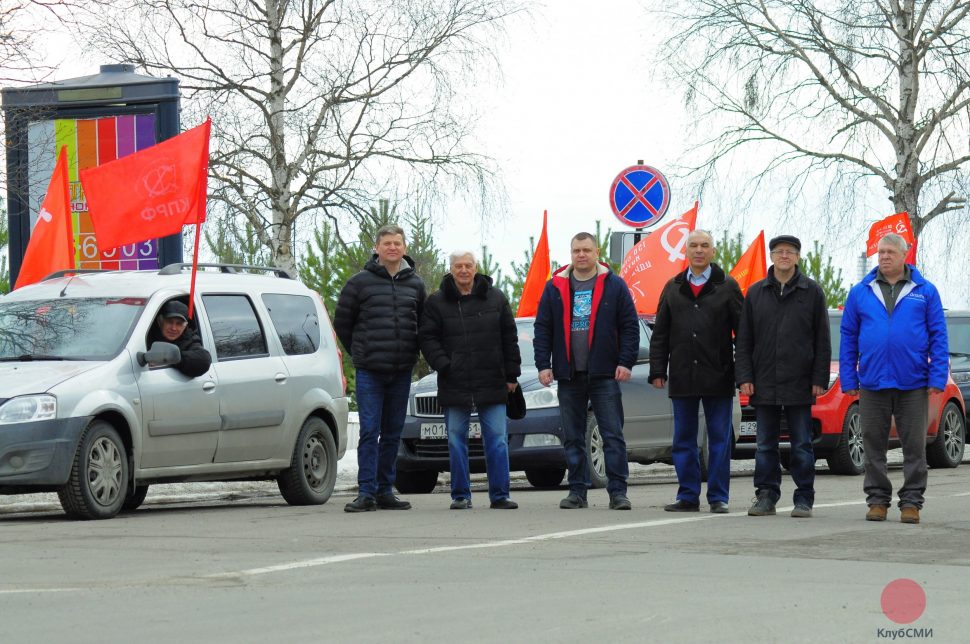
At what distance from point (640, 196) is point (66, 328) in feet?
26.5

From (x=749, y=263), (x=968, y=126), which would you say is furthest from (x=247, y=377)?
(x=968, y=126)

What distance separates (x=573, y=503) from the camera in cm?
Result: 1236

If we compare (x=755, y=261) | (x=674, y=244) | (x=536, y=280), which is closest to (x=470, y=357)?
(x=674, y=244)

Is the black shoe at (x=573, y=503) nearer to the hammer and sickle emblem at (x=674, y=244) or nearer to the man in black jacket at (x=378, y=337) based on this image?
the man in black jacket at (x=378, y=337)

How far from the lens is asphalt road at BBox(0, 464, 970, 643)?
6469mm

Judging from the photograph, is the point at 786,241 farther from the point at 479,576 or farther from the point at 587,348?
the point at 479,576

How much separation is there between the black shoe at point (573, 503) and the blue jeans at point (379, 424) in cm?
130

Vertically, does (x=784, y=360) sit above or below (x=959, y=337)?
below

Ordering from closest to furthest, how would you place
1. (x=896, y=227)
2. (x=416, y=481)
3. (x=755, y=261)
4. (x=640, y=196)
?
1. (x=416, y=481)
2. (x=640, y=196)
3. (x=755, y=261)
4. (x=896, y=227)

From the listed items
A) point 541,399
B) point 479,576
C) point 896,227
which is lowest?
point 479,576

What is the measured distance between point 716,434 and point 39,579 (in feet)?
18.1

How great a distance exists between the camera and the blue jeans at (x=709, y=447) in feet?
39.4

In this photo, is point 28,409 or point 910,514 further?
point 28,409

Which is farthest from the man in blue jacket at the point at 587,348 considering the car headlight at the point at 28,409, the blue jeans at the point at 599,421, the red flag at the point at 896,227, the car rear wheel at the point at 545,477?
the red flag at the point at 896,227
